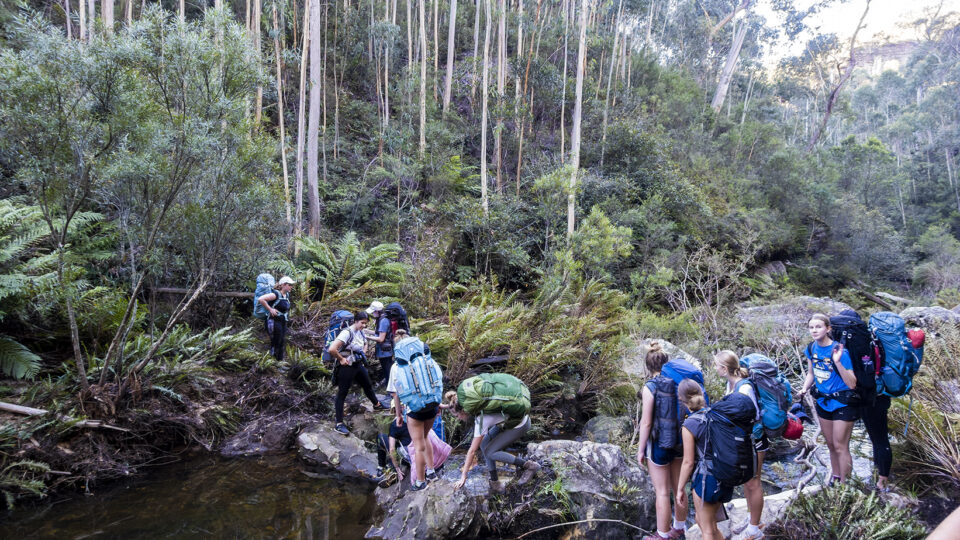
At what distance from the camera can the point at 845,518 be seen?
3826 mm

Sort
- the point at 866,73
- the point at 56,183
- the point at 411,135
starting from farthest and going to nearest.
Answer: the point at 866,73 → the point at 411,135 → the point at 56,183

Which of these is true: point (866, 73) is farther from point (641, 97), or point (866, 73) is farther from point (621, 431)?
point (621, 431)

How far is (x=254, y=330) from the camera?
26.7 feet

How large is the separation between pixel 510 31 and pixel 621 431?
18.5 m

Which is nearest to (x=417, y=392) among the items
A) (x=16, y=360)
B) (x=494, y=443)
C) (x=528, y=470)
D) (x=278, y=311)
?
(x=494, y=443)

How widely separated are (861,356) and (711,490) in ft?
6.42

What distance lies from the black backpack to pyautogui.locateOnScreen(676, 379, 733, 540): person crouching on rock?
5.39ft

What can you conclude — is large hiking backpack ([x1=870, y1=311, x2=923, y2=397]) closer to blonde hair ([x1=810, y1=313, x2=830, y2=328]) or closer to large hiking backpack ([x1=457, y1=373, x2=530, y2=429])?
blonde hair ([x1=810, y1=313, x2=830, y2=328])

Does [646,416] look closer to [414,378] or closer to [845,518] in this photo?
[845,518]

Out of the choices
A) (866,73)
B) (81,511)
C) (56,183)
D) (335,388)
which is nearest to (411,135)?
(335,388)

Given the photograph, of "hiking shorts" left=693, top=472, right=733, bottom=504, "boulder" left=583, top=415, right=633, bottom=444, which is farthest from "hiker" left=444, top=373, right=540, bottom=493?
"boulder" left=583, top=415, right=633, bottom=444

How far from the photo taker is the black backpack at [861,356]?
4.03 meters

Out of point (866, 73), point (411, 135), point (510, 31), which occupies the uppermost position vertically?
point (866, 73)

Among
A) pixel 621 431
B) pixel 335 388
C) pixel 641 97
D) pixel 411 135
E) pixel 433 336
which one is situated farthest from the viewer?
pixel 641 97
